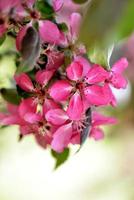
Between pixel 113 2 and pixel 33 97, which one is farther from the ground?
pixel 113 2

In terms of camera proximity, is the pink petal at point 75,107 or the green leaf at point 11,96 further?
the green leaf at point 11,96

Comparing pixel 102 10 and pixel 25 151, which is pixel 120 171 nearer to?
pixel 25 151

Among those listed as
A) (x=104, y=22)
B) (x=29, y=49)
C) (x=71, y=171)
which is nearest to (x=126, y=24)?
(x=104, y=22)

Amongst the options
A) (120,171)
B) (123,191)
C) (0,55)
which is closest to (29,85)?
(0,55)

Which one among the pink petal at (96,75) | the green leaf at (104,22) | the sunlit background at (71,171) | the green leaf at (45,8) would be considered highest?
the green leaf at (104,22)

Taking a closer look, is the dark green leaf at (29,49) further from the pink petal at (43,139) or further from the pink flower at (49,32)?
the pink petal at (43,139)

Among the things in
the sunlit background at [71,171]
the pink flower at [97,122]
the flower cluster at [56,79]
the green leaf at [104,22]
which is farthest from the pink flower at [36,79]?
the sunlit background at [71,171]

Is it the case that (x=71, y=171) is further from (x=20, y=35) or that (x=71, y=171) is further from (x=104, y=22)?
(x=104, y=22)
